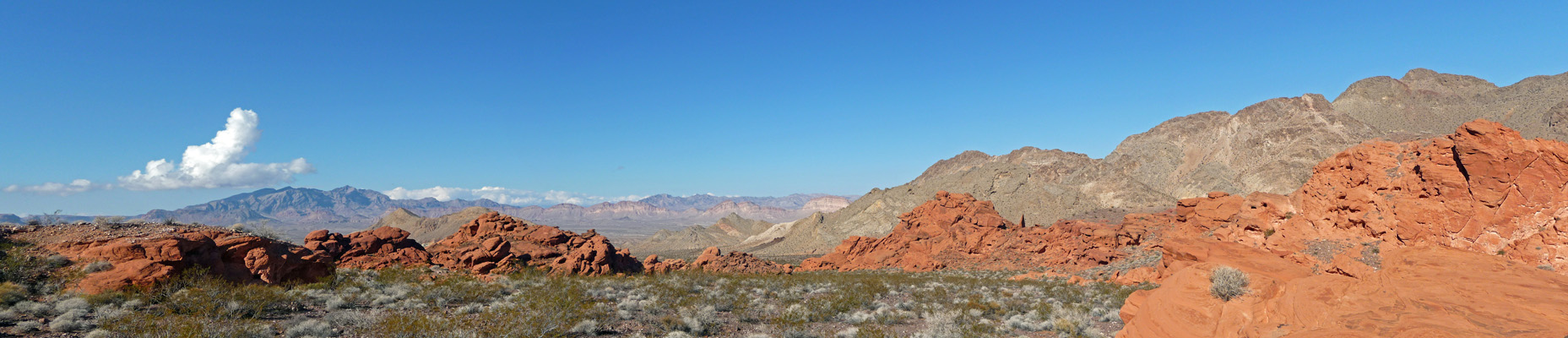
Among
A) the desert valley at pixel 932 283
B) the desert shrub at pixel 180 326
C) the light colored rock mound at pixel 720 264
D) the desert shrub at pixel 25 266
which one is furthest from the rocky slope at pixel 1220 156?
the desert shrub at pixel 180 326

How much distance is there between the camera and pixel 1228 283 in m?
7.45

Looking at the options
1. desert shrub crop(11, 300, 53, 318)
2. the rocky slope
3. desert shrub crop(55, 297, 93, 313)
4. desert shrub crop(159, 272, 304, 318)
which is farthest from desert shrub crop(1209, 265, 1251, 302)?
the rocky slope

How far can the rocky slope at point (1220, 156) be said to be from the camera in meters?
77.1

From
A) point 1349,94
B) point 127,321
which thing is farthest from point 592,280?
point 1349,94

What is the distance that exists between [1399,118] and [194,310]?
136177 millimetres

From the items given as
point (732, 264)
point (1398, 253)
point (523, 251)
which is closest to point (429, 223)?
point (732, 264)

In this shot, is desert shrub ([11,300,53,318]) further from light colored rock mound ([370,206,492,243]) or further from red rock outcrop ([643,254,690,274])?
light colored rock mound ([370,206,492,243])

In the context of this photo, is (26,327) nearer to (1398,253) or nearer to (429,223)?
(1398,253)

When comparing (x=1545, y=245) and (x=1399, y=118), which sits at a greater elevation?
(x=1399, y=118)

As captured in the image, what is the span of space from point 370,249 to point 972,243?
128ft

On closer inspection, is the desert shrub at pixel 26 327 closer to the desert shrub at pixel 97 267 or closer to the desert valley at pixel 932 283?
the desert valley at pixel 932 283

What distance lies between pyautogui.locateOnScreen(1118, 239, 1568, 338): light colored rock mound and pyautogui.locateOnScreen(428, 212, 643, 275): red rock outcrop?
833 inches

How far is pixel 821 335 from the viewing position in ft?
37.5

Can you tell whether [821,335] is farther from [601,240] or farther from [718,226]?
[718,226]
